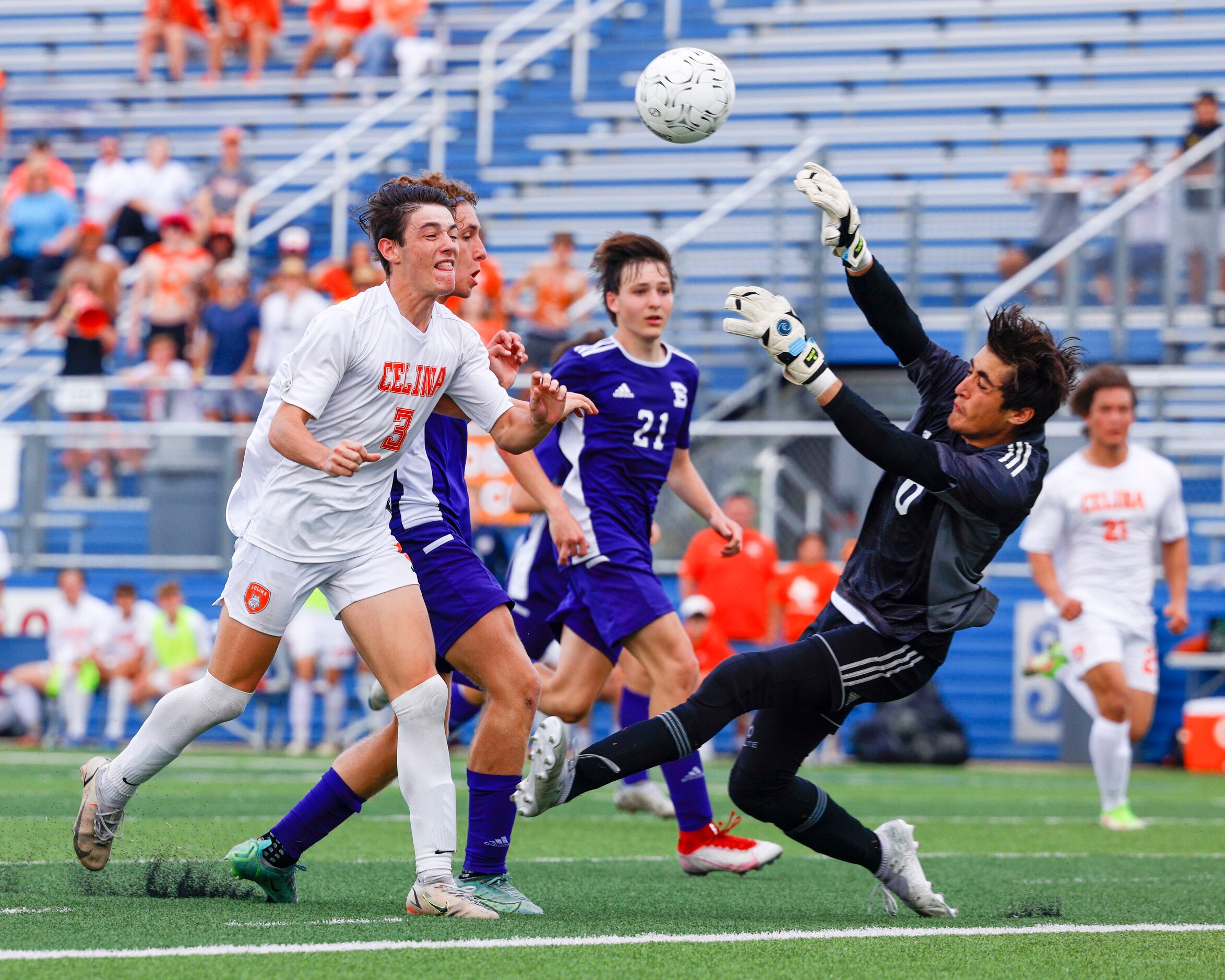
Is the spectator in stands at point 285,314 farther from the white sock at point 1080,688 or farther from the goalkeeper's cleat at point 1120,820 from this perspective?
the goalkeeper's cleat at point 1120,820

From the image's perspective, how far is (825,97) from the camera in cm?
1950

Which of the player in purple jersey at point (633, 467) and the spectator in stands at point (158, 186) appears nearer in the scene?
the player in purple jersey at point (633, 467)

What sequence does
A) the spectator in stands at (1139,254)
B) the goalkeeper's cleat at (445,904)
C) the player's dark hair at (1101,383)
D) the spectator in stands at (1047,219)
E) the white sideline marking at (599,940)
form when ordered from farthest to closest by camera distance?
the spectator in stands at (1047,219) < the spectator in stands at (1139,254) < the player's dark hair at (1101,383) < the goalkeeper's cleat at (445,904) < the white sideline marking at (599,940)

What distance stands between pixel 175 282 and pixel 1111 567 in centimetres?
1124

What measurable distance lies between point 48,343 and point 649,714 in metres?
13.1

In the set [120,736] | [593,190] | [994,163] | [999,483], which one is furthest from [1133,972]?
[593,190]

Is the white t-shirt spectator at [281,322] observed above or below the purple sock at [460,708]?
above

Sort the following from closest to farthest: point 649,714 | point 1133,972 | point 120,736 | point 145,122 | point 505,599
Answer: point 1133,972 < point 505,599 < point 649,714 < point 120,736 < point 145,122

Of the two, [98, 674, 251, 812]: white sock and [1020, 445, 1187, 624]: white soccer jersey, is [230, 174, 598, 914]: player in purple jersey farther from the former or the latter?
[1020, 445, 1187, 624]: white soccer jersey

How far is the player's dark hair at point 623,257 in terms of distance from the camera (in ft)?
23.5

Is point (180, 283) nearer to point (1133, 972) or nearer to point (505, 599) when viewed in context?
point (505, 599)

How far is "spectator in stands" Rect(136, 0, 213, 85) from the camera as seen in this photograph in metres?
22.6

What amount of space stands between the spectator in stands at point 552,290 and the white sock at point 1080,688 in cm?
678

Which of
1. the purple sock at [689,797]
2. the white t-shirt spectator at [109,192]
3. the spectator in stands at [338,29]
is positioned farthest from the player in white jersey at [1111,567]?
the spectator in stands at [338,29]
